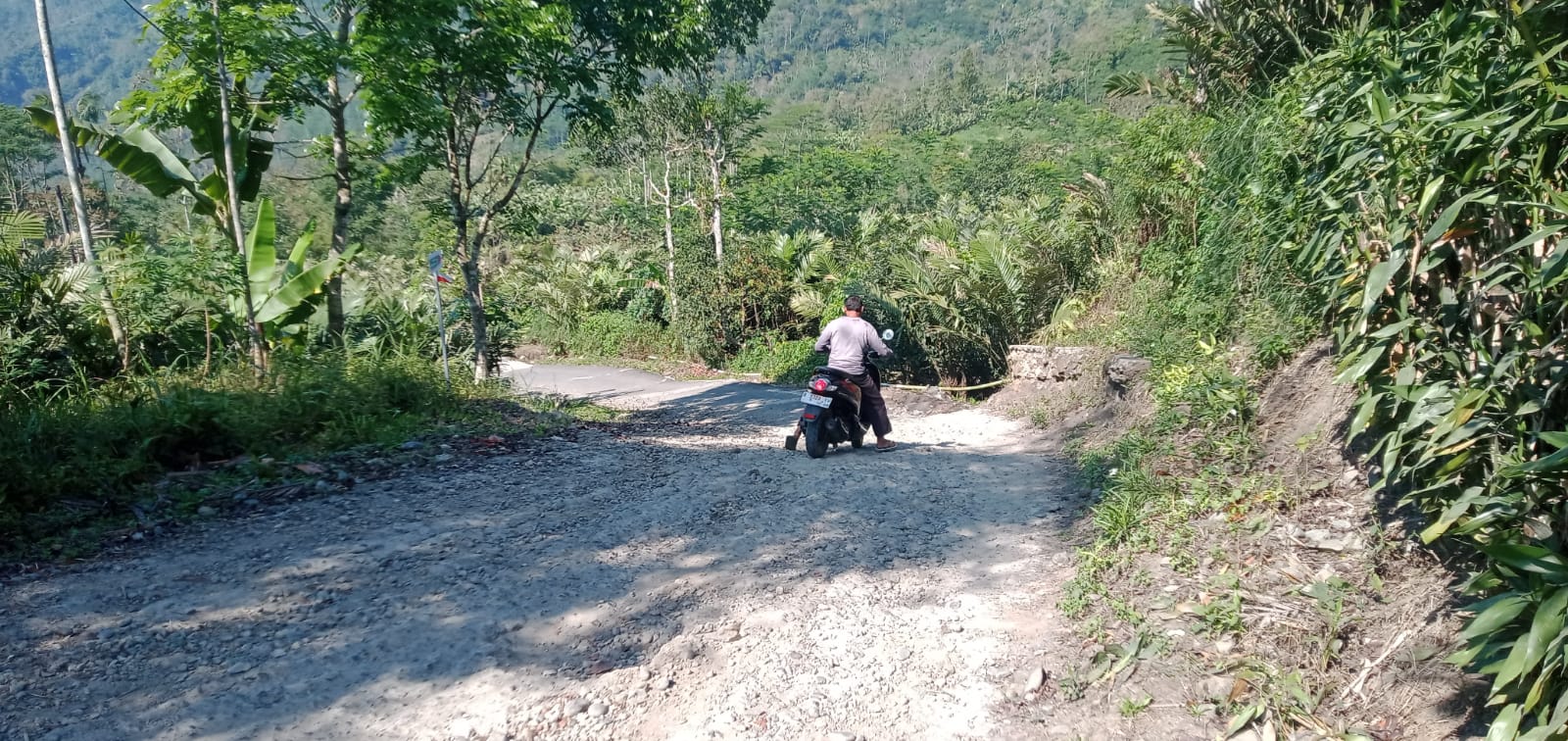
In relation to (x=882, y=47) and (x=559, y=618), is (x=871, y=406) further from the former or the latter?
(x=882, y=47)

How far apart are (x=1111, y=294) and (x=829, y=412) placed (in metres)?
6.47

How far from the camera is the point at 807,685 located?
12.6ft

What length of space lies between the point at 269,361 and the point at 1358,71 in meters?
9.42

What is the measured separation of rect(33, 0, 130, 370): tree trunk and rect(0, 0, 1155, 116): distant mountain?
67456 mm

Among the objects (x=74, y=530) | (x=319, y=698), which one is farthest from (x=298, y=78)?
(x=319, y=698)

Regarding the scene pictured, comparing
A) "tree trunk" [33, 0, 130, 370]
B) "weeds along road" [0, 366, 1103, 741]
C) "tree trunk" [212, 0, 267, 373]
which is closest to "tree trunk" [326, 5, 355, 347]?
"tree trunk" [212, 0, 267, 373]

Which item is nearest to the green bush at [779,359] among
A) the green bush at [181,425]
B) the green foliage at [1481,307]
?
the green bush at [181,425]

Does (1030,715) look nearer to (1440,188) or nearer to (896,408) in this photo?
(1440,188)

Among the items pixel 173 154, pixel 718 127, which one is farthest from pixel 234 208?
pixel 718 127

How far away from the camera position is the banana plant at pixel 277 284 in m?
10.1

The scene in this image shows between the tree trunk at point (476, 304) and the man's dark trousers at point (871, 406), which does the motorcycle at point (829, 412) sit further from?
the tree trunk at point (476, 304)

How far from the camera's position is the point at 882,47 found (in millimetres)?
180125

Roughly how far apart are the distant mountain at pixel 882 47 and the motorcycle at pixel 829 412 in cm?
6460

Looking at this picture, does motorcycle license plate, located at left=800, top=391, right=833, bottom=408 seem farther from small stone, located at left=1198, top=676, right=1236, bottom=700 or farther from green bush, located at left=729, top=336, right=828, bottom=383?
green bush, located at left=729, top=336, right=828, bottom=383
